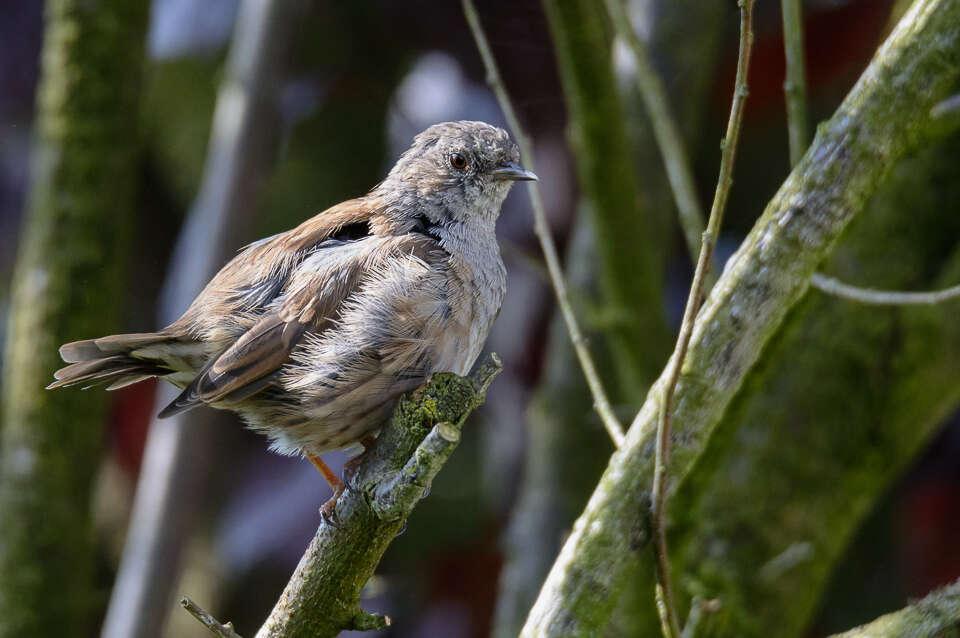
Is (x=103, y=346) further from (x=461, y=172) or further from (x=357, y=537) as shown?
(x=461, y=172)

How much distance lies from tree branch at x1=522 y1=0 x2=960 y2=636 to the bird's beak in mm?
1213

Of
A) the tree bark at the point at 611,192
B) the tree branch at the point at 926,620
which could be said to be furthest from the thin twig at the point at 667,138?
the tree branch at the point at 926,620

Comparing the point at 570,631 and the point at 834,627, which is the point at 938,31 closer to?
the point at 570,631

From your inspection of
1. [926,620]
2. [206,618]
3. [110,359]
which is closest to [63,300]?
[110,359]

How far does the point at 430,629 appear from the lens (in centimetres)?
598

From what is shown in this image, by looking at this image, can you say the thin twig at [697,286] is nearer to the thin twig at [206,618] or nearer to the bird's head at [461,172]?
the thin twig at [206,618]

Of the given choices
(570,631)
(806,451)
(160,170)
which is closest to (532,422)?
(806,451)

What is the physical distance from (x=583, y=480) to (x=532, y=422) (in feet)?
1.27

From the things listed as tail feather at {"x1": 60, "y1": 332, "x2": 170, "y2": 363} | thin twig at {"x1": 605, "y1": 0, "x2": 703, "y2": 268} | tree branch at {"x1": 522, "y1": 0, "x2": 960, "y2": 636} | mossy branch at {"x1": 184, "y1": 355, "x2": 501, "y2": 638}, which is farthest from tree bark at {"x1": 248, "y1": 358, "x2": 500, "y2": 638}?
thin twig at {"x1": 605, "y1": 0, "x2": 703, "y2": 268}

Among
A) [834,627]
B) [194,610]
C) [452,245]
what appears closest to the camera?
[194,610]

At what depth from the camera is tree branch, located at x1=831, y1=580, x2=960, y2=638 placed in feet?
6.78

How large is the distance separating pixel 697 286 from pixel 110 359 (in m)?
1.84

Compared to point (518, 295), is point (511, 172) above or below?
above

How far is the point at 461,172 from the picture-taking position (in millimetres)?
3656
